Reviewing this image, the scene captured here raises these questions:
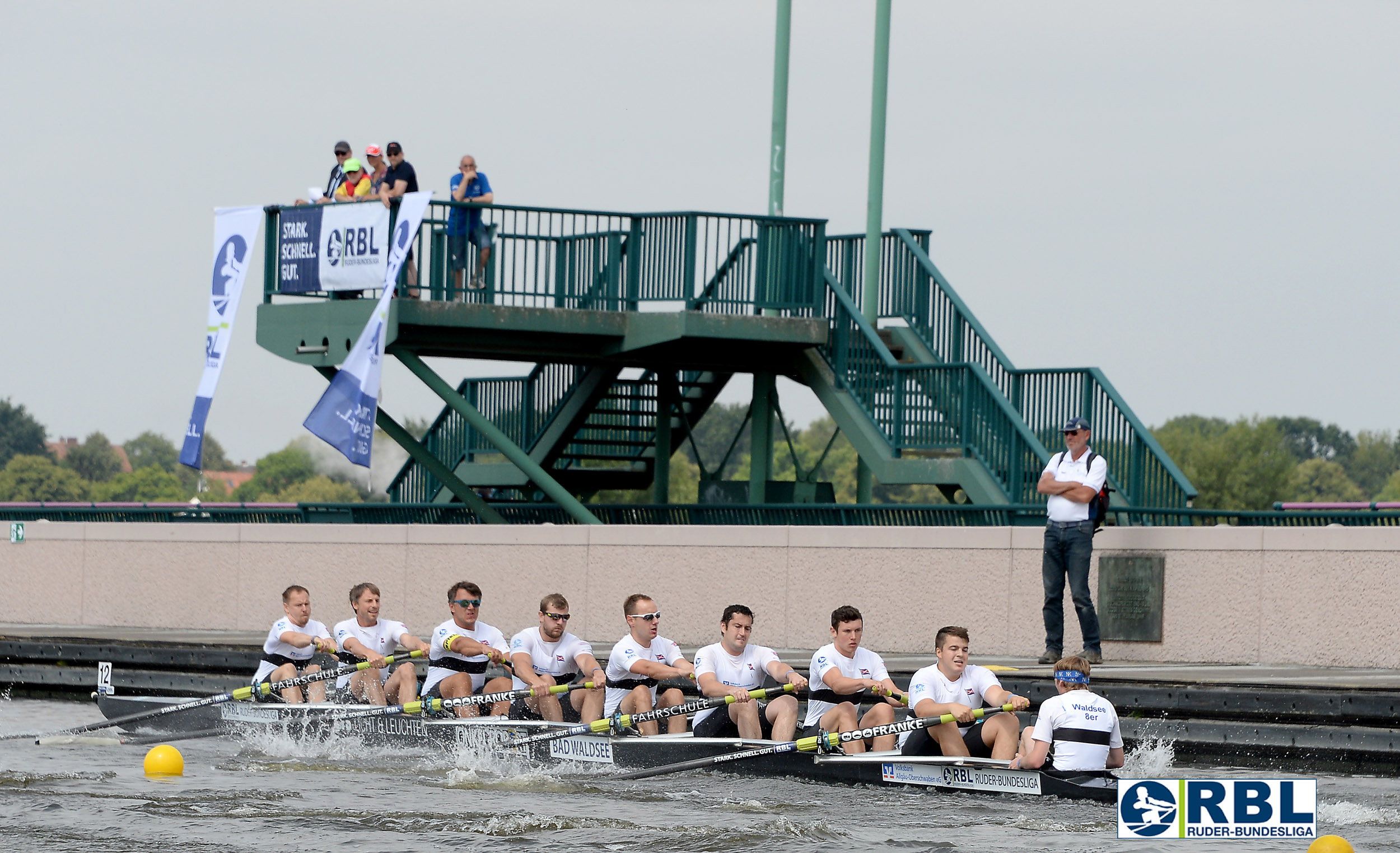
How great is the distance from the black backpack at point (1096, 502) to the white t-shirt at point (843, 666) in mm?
3198

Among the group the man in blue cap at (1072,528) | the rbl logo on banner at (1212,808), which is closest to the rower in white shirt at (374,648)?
the man in blue cap at (1072,528)

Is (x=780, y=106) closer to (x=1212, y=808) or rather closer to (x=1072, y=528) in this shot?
(x=1072, y=528)

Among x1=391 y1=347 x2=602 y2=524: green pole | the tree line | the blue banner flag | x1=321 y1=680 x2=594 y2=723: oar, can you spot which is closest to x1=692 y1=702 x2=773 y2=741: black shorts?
x1=321 y1=680 x2=594 y2=723: oar

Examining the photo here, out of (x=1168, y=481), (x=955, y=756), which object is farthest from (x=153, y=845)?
(x=1168, y=481)

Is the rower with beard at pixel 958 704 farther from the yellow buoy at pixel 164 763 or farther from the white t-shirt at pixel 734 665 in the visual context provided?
the yellow buoy at pixel 164 763

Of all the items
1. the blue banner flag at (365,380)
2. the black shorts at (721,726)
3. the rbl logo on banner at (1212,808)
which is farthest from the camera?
the blue banner flag at (365,380)

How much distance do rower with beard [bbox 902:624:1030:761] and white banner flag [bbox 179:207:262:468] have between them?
12.6 metres

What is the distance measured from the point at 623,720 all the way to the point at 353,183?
1050 cm

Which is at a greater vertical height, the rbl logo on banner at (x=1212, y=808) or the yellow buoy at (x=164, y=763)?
the rbl logo on banner at (x=1212, y=808)

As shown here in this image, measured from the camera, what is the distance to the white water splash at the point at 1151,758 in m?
14.2

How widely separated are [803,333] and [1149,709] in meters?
8.76

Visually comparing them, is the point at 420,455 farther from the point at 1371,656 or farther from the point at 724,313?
the point at 1371,656

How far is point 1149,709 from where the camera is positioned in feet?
49.3

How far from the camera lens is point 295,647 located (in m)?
17.7
